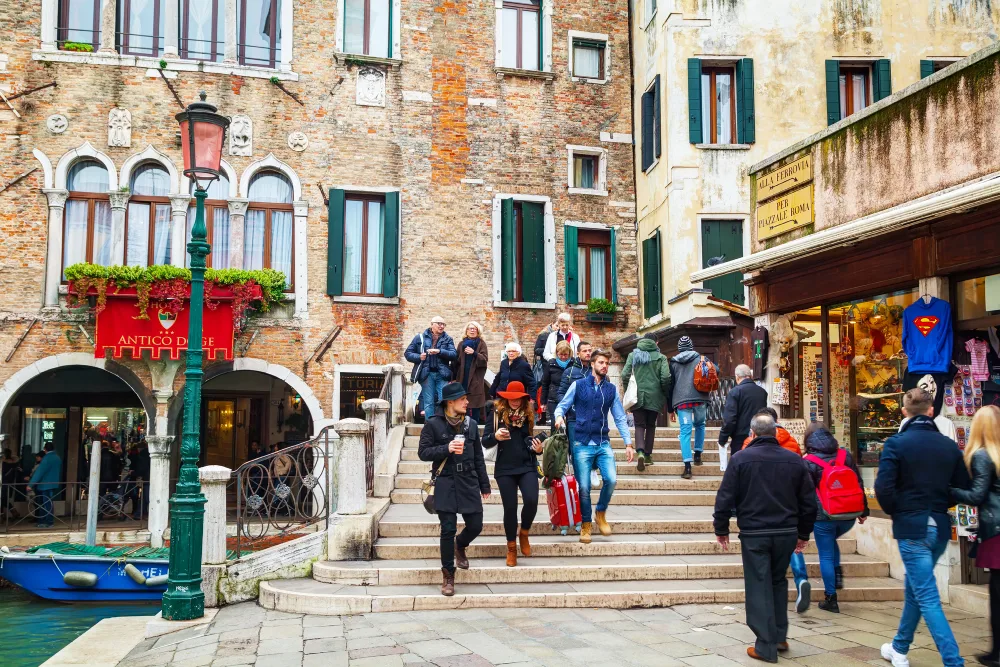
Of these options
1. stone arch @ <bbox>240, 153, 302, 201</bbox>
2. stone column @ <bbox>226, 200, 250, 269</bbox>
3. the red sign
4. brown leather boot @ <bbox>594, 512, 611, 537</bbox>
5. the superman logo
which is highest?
stone arch @ <bbox>240, 153, 302, 201</bbox>

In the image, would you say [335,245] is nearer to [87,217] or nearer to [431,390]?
[87,217]

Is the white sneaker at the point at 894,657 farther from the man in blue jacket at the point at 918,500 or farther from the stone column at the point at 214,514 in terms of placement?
the stone column at the point at 214,514

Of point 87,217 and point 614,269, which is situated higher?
point 87,217

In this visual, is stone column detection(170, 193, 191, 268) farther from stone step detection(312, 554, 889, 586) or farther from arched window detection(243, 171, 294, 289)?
stone step detection(312, 554, 889, 586)

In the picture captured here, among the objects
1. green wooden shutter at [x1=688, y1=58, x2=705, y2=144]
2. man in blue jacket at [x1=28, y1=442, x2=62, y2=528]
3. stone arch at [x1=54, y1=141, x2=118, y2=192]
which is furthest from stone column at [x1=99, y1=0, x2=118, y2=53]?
green wooden shutter at [x1=688, y1=58, x2=705, y2=144]

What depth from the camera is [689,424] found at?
11.2 metres

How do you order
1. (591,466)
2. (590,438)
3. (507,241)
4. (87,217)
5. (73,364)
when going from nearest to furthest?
(590,438), (591,466), (73,364), (87,217), (507,241)

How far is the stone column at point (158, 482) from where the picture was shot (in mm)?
15867

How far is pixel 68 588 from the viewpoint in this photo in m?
13.6

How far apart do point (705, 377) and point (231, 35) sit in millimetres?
11444

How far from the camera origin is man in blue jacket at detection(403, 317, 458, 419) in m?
11.6

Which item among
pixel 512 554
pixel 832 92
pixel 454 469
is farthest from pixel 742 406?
pixel 832 92

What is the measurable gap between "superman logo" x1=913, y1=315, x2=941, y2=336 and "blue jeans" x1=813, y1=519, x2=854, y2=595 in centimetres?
208

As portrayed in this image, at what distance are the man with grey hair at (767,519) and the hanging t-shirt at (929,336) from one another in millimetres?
2790
